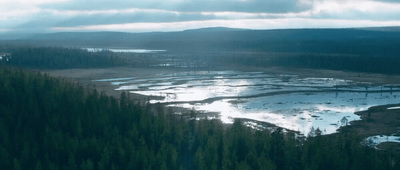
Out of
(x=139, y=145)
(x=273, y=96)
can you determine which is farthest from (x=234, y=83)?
(x=139, y=145)

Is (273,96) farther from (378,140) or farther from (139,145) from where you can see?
(139,145)

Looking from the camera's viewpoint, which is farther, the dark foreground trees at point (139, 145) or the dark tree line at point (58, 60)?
the dark tree line at point (58, 60)


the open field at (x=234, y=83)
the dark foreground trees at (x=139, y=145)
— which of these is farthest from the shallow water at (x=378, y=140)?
the dark foreground trees at (x=139, y=145)

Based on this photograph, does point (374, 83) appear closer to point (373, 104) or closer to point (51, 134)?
point (373, 104)

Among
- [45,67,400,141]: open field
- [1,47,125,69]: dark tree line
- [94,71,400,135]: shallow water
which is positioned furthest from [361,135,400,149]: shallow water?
[1,47,125,69]: dark tree line

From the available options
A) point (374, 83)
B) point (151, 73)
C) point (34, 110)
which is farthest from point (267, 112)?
point (151, 73)

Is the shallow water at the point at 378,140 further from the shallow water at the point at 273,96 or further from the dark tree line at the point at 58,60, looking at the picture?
the dark tree line at the point at 58,60
